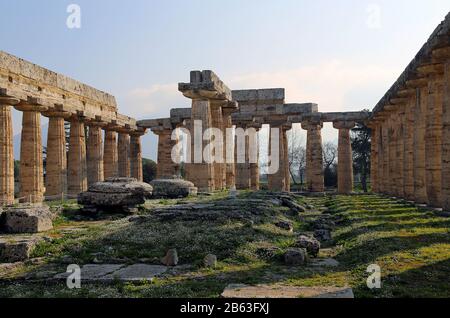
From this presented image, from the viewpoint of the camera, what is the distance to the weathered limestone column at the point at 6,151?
24.1 meters

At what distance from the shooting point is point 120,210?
18359 millimetres

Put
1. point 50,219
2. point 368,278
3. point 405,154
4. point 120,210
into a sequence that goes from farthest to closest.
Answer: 1. point 405,154
2. point 120,210
3. point 50,219
4. point 368,278

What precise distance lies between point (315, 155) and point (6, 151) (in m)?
26.3

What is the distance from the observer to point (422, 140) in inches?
947

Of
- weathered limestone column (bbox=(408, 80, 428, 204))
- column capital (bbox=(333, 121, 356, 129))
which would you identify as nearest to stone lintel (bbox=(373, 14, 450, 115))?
weathered limestone column (bbox=(408, 80, 428, 204))

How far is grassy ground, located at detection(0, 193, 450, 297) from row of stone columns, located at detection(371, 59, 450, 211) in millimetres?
A: 4228

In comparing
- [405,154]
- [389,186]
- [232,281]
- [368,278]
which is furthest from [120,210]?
[389,186]

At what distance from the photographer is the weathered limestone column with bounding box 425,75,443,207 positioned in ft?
68.9

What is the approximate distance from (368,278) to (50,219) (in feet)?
33.1

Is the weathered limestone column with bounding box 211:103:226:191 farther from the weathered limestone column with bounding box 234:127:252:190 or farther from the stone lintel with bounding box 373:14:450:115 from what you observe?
the stone lintel with bounding box 373:14:450:115

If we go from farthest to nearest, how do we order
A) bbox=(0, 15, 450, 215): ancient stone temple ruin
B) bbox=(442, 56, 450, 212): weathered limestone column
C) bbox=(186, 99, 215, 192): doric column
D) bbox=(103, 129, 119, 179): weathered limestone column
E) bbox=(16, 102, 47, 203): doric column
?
bbox=(103, 129, 119, 179): weathered limestone column < bbox=(186, 99, 215, 192): doric column < bbox=(16, 102, 47, 203): doric column < bbox=(0, 15, 450, 215): ancient stone temple ruin < bbox=(442, 56, 450, 212): weathered limestone column

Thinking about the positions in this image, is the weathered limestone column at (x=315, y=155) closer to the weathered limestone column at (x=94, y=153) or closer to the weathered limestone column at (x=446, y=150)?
the weathered limestone column at (x=94, y=153)

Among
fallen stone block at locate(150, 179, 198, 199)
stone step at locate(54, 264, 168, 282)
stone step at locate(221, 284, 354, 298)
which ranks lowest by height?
stone step at locate(54, 264, 168, 282)
